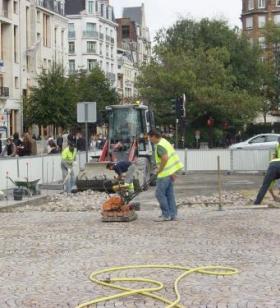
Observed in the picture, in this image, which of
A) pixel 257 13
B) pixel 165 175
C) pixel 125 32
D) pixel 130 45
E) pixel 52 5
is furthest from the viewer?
pixel 125 32

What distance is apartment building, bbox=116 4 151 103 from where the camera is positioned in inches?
4963

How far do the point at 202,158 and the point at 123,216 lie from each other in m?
19.9

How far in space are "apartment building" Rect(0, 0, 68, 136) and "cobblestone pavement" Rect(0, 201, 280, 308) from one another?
46.7 metres

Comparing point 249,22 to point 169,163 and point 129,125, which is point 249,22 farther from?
point 169,163

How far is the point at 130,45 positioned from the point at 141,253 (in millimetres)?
128194

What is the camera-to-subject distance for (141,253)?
11273mm

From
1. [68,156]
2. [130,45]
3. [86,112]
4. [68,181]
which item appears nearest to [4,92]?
[86,112]

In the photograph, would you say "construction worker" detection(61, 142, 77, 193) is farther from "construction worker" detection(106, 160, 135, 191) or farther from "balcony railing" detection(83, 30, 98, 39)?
"balcony railing" detection(83, 30, 98, 39)

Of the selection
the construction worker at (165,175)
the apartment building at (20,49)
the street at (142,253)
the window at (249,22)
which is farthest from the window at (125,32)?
the construction worker at (165,175)

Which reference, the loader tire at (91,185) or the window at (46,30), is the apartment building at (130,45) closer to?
the window at (46,30)

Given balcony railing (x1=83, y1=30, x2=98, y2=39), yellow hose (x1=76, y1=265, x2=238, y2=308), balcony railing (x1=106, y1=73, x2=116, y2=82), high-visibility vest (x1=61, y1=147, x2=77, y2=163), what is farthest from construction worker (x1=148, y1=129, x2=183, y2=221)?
balcony railing (x1=83, y1=30, x2=98, y2=39)

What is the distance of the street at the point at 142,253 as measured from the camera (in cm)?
838

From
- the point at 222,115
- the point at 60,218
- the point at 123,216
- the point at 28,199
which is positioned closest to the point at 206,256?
the point at 123,216

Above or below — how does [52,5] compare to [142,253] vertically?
above
